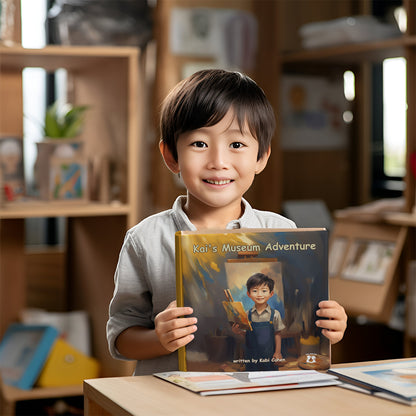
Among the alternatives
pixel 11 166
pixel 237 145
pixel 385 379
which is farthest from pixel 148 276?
pixel 11 166

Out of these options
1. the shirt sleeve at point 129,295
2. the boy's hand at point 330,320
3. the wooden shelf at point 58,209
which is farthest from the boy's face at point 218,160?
the wooden shelf at point 58,209

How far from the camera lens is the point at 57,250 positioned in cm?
306

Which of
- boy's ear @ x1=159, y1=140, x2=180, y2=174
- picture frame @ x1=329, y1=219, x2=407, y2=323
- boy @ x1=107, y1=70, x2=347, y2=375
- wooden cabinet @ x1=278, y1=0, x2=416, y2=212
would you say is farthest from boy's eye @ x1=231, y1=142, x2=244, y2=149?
wooden cabinet @ x1=278, y1=0, x2=416, y2=212

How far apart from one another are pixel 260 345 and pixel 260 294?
7 centimetres

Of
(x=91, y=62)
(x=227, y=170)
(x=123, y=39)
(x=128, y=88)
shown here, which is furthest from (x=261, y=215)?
(x=123, y=39)

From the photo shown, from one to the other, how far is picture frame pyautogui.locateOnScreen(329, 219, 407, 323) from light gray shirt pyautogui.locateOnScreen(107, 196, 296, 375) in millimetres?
1293

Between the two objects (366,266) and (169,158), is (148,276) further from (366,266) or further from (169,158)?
(366,266)

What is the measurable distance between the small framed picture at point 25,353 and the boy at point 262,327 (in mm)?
1537

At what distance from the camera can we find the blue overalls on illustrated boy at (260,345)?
1061 millimetres

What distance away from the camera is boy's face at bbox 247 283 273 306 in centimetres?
106

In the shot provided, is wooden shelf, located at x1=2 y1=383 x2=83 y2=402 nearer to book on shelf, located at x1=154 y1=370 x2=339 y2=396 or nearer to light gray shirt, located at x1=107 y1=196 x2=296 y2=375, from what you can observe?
light gray shirt, located at x1=107 y1=196 x2=296 y2=375

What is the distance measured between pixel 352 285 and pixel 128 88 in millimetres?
1027

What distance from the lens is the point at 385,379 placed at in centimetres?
106

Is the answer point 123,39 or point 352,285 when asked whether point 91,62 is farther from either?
point 352,285
